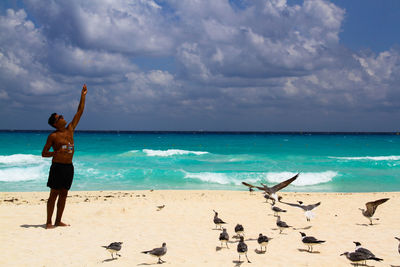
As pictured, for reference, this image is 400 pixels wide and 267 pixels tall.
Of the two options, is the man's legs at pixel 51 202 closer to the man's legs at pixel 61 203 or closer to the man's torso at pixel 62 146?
the man's legs at pixel 61 203

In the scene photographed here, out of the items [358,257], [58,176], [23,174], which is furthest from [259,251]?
[23,174]

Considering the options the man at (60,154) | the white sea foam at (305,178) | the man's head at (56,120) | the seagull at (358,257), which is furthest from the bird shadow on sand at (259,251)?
the white sea foam at (305,178)

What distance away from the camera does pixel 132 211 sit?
1085 cm

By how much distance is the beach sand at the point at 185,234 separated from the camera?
637cm

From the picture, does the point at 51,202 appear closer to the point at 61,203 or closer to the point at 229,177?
the point at 61,203

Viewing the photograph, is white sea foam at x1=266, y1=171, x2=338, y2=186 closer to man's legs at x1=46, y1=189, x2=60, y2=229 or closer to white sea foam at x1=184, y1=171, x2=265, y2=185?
white sea foam at x1=184, y1=171, x2=265, y2=185

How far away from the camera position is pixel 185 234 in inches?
326

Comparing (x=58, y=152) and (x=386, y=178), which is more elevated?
(x=58, y=152)

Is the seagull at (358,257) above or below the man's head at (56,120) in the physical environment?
below

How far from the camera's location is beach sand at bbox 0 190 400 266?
637 centimetres

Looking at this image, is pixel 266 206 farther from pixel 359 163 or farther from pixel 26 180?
pixel 359 163

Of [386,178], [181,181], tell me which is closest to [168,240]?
[181,181]

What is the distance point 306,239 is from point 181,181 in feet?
49.3

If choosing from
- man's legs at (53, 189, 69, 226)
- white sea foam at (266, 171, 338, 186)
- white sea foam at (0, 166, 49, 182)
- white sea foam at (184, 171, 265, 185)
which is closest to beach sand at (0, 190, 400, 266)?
man's legs at (53, 189, 69, 226)
